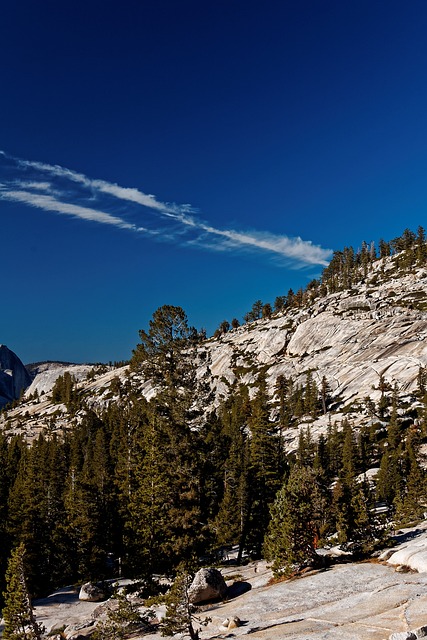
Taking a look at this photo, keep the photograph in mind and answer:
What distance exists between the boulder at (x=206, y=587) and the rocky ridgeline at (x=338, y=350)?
6769 centimetres

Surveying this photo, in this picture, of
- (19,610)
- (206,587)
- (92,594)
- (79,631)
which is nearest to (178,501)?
(206,587)

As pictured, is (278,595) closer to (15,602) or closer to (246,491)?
(15,602)

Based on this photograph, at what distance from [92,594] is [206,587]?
15.3m

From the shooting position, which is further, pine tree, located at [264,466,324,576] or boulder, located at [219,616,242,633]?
pine tree, located at [264,466,324,576]

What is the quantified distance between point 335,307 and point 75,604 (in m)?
149

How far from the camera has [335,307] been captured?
167m

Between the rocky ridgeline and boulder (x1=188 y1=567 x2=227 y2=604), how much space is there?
67.7m

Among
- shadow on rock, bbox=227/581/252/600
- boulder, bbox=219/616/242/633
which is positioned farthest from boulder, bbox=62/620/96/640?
boulder, bbox=219/616/242/633

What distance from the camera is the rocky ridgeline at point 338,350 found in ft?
364

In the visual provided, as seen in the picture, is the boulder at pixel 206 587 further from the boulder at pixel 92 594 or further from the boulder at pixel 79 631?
the boulder at pixel 92 594

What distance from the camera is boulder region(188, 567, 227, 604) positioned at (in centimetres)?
2528

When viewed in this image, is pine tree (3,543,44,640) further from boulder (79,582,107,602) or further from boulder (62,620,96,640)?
boulder (79,582,107,602)

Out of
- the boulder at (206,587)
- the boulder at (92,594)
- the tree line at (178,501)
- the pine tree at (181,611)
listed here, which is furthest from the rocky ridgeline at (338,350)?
the pine tree at (181,611)

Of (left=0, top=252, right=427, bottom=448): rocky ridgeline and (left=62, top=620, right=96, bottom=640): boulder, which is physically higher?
(left=0, top=252, right=427, bottom=448): rocky ridgeline
